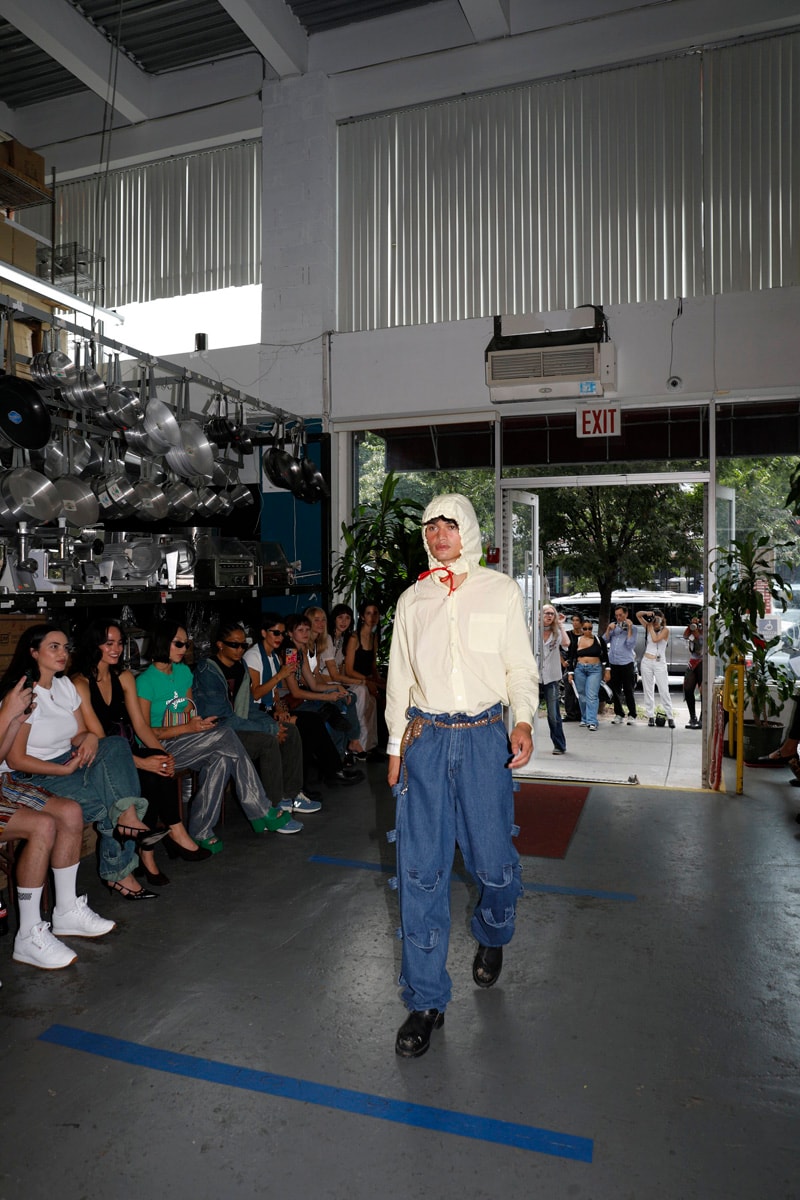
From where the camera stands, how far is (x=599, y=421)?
21.0 ft

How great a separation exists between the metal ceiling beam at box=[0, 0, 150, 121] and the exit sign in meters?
4.50

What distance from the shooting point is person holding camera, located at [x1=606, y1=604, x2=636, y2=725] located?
8484 millimetres

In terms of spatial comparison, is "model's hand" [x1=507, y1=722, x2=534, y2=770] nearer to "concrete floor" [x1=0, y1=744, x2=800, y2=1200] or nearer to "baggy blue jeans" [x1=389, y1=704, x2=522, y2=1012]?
"baggy blue jeans" [x1=389, y1=704, x2=522, y2=1012]

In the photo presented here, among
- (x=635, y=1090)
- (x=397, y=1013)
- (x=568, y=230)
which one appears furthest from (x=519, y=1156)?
(x=568, y=230)

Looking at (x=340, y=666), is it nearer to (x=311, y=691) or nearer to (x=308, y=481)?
(x=311, y=691)

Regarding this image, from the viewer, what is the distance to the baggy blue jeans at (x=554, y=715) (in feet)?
23.0

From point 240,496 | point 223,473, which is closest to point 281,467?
point 240,496

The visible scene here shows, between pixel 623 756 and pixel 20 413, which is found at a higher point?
pixel 20 413

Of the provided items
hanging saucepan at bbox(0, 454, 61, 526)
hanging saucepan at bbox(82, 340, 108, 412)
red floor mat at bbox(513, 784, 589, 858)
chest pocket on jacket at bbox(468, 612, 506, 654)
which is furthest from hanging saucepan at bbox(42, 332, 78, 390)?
red floor mat at bbox(513, 784, 589, 858)

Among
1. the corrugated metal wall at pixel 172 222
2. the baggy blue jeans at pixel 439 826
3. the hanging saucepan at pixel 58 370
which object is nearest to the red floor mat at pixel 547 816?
the baggy blue jeans at pixel 439 826

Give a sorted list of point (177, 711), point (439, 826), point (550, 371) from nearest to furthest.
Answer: point (439, 826)
point (177, 711)
point (550, 371)

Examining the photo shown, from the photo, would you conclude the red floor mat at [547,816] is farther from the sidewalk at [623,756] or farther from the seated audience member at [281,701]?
the seated audience member at [281,701]

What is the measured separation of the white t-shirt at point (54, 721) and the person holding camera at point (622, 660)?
597cm

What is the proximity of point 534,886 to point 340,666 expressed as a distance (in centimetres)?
293
